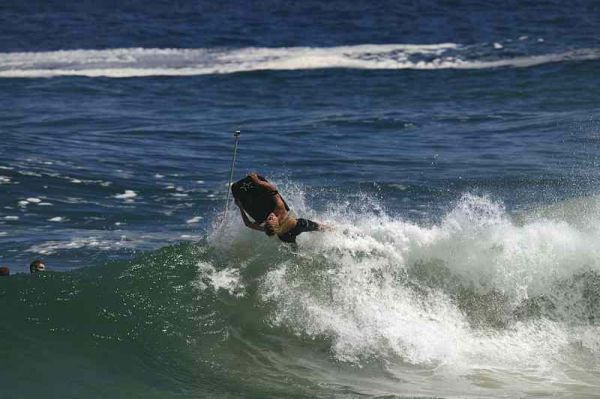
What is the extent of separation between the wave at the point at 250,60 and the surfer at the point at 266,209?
23722 mm

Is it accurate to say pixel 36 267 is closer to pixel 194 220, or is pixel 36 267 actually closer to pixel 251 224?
pixel 251 224

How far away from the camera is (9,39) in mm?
46219

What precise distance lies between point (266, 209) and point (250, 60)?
87.9 feet

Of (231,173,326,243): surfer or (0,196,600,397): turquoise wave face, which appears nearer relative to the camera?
(0,196,600,397): turquoise wave face

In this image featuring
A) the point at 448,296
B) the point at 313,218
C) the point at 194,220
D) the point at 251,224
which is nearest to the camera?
the point at 448,296

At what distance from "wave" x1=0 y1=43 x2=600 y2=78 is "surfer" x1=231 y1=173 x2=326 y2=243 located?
2372 centimetres

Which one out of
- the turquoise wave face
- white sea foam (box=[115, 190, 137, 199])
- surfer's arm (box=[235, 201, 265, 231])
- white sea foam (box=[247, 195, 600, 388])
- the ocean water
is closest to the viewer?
the turquoise wave face

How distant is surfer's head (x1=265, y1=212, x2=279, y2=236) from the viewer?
12680 mm

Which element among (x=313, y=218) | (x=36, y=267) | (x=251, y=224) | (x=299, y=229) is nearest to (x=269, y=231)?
(x=251, y=224)

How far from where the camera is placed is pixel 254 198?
42.5 feet

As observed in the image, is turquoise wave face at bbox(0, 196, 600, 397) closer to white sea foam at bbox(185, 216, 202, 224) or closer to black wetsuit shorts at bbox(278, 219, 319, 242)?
black wetsuit shorts at bbox(278, 219, 319, 242)

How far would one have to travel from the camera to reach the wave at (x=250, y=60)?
3688 cm

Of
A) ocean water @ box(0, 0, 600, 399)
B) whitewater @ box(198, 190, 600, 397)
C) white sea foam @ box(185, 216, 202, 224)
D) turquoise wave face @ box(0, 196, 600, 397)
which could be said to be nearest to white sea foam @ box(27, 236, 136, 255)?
ocean water @ box(0, 0, 600, 399)

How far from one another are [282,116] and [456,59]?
11263 mm
